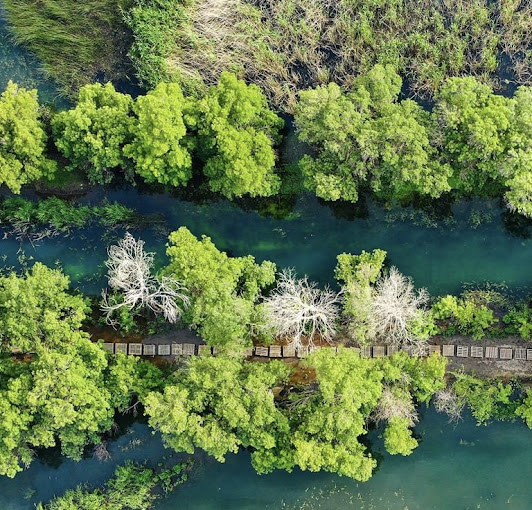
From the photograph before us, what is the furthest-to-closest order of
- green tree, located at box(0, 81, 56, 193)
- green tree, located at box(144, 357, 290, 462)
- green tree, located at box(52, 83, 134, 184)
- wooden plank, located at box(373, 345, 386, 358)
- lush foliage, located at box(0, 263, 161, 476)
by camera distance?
1. wooden plank, located at box(373, 345, 386, 358)
2. green tree, located at box(52, 83, 134, 184)
3. green tree, located at box(0, 81, 56, 193)
4. lush foliage, located at box(0, 263, 161, 476)
5. green tree, located at box(144, 357, 290, 462)

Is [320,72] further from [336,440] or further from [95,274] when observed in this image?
[336,440]

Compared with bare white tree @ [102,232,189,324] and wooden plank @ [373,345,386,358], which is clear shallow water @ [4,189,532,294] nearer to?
bare white tree @ [102,232,189,324]

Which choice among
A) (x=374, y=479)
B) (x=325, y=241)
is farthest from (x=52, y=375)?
(x=374, y=479)

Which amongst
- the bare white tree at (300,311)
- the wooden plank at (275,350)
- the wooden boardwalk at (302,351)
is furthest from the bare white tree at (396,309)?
the wooden plank at (275,350)

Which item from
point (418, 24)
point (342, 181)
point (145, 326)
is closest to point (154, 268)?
point (145, 326)

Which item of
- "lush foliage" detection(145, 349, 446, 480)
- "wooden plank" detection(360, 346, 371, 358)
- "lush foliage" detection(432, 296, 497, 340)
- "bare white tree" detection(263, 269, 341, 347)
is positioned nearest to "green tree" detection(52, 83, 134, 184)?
"bare white tree" detection(263, 269, 341, 347)
